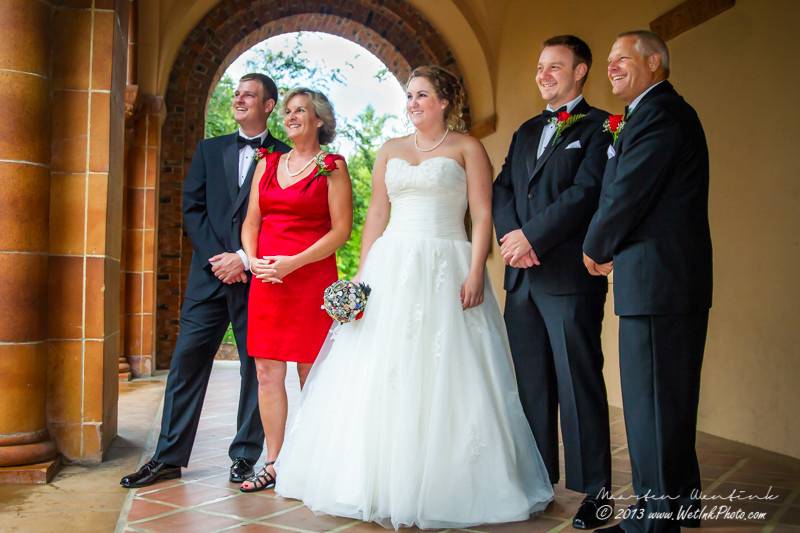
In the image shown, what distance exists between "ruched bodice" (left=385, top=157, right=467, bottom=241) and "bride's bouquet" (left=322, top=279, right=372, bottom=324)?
36 cm

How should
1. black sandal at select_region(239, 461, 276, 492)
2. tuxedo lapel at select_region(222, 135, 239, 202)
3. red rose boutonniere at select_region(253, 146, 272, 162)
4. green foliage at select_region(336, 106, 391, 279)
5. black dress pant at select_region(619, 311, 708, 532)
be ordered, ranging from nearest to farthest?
black dress pant at select_region(619, 311, 708, 532)
black sandal at select_region(239, 461, 276, 492)
red rose boutonniere at select_region(253, 146, 272, 162)
tuxedo lapel at select_region(222, 135, 239, 202)
green foliage at select_region(336, 106, 391, 279)

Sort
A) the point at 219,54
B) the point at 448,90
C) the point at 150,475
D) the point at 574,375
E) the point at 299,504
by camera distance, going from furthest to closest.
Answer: the point at 219,54, the point at 150,475, the point at 448,90, the point at 299,504, the point at 574,375

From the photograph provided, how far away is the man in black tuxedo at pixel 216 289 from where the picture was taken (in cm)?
387

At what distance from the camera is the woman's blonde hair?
3.80 m

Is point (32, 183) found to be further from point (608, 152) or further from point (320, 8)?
point (320, 8)

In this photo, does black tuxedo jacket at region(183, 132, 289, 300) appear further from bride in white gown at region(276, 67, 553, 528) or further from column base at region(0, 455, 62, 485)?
column base at region(0, 455, 62, 485)

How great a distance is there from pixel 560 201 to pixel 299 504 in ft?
5.62

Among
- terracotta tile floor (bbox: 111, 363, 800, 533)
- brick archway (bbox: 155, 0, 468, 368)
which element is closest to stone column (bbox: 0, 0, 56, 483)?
terracotta tile floor (bbox: 111, 363, 800, 533)

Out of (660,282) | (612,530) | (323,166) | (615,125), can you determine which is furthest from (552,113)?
(612,530)

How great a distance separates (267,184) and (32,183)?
4.06ft

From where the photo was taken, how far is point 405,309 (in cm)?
329

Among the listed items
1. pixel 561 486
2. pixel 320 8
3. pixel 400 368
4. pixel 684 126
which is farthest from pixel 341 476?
pixel 320 8

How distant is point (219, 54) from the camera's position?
10117mm

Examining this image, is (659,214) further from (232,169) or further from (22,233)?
(22,233)
